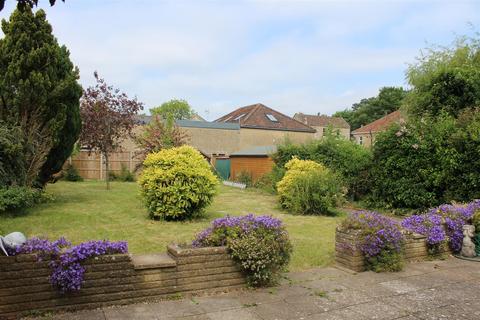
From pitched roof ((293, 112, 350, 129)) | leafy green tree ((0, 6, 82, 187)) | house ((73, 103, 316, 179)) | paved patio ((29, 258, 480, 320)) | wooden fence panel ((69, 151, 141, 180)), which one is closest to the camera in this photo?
paved patio ((29, 258, 480, 320))

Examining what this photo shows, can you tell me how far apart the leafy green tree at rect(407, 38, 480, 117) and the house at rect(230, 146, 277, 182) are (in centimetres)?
729

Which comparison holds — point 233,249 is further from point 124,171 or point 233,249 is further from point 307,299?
point 124,171

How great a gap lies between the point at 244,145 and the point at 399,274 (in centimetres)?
2890

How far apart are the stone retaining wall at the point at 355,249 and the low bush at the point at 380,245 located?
0.09 meters

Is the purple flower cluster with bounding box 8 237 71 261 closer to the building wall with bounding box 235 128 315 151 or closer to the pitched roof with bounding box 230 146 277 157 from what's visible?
the pitched roof with bounding box 230 146 277 157

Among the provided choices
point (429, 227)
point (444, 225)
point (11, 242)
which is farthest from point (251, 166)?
point (11, 242)

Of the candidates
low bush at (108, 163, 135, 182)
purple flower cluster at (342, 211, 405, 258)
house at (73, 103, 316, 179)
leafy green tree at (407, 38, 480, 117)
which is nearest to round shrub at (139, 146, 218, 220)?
purple flower cluster at (342, 211, 405, 258)

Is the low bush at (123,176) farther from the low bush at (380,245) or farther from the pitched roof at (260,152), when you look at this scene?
the low bush at (380,245)

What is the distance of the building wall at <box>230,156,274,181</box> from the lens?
A: 20119 mm

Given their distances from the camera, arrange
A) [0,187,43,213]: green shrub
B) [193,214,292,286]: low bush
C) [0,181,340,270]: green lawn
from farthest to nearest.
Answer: [0,187,43,213]: green shrub → [0,181,340,270]: green lawn → [193,214,292,286]: low bush

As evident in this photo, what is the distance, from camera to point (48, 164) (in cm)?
1110

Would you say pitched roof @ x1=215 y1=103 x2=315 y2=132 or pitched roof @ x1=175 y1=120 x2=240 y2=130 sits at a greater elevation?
pitched roof @ x1=215 y1=103 x2=315 y2=132

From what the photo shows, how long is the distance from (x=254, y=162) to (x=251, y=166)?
1.35 ft

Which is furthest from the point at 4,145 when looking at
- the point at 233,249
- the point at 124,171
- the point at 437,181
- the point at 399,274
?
the point at 124,171
